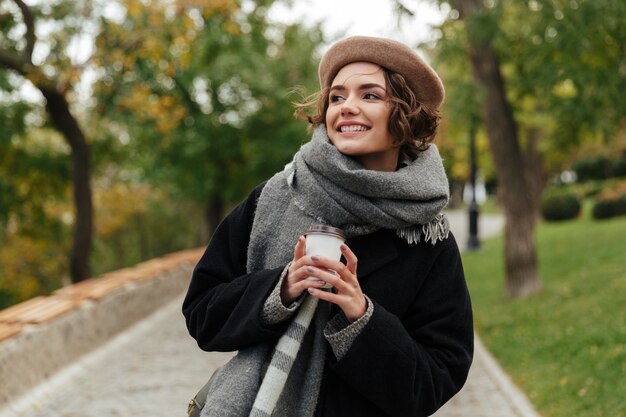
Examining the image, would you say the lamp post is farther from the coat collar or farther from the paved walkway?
the coat collar

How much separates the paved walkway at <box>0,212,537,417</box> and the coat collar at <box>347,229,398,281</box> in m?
4.22

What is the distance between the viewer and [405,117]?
2102 mm

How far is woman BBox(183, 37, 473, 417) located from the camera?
193cm

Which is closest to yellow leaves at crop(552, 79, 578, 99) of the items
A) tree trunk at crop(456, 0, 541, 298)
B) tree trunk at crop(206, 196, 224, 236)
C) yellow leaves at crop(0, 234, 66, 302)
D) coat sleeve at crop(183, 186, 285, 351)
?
tree trunk at crop(456, 0, 541, 298)

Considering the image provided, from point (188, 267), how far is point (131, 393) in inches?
282

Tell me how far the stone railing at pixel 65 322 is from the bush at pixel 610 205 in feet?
42.5

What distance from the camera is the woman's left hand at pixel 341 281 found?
5.92ft

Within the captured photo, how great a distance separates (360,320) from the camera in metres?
1.89

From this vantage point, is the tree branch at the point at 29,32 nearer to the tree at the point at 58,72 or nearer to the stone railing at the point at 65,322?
the tree at the point at 58,72

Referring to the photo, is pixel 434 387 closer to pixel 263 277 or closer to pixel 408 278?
pixel 408 278

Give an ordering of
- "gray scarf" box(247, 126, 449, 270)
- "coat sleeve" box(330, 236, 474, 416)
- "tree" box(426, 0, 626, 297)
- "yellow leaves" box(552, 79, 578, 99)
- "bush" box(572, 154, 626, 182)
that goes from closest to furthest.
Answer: "coat sleeve" box(330, 236, 474, 416) < "gray scarf" box(247, 126, 449, 270) < "tree" box(426, 0, 626, 297) < "yellow leaves" box(552, 79, 578, 99) < "bush" box(572, 154, 626, 182)

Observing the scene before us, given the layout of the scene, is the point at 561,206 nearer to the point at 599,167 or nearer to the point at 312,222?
the point at 599,167

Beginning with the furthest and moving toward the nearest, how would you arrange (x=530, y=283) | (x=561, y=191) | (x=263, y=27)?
1. (x=561, y=191)
2. (x=263, y=27)
3. (x=530, y=283)

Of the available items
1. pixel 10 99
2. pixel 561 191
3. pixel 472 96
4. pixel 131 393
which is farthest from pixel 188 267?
pixel 561 191
